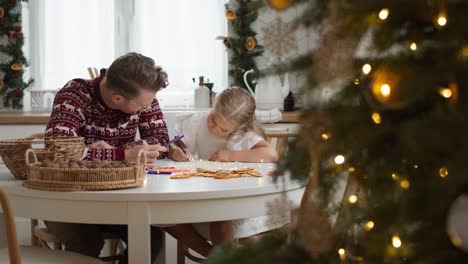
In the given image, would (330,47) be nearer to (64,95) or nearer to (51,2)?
(64,95)

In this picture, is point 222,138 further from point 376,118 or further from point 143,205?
point 376,118

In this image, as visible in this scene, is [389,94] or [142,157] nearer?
[389,94]

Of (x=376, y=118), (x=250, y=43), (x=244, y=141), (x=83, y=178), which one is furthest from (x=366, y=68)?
(x=250, y=43)

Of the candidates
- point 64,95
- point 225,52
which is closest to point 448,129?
point 64,95

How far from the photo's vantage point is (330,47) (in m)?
0.75

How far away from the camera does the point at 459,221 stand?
0.60 meters

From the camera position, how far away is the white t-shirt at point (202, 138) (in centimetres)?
288

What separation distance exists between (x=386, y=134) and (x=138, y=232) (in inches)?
47.0

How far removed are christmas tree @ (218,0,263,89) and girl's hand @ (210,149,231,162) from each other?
2036mm

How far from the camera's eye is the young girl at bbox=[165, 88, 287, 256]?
2518mm


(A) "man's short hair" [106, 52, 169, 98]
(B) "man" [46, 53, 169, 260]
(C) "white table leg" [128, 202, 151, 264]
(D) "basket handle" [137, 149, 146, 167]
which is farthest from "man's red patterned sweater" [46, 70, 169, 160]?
(C) "white table leg" [128, 202, 151, 264]

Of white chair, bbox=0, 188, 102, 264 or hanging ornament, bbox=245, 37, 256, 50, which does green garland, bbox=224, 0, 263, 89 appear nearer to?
hanging ornament, bbox=245, 37, 256, 50

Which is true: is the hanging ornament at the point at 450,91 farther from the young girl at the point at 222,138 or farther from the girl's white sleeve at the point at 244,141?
the girl's white sleeve at the point at 244,141

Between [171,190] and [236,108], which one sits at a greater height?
[236,108]
